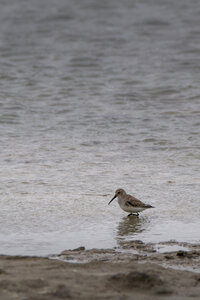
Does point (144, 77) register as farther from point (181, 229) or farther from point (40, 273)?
point (40, 273)

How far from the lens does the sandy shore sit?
5285 mm

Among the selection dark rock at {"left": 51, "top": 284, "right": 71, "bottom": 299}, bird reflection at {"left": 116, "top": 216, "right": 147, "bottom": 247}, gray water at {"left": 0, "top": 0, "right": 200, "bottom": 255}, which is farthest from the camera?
gray water at {"left": 0, "top": 0, "right": 200, "bottom": 255}

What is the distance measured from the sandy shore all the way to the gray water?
53 cm

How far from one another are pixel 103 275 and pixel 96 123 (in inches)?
327

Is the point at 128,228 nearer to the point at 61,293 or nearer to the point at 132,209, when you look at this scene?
the point at 132,209

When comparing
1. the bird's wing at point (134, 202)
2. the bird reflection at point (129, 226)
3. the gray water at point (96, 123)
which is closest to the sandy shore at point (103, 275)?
the gray water at point (96, 123)

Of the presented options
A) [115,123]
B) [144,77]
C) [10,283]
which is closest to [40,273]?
[10,283]

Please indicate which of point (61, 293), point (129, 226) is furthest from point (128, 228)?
point (61, 293)

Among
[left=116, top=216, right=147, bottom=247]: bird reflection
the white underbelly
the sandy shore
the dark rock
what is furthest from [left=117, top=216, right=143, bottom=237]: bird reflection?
the dark rock

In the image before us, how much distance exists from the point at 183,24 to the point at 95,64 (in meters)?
6.50

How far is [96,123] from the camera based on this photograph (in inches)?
547

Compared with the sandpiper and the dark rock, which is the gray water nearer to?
the sandpiper

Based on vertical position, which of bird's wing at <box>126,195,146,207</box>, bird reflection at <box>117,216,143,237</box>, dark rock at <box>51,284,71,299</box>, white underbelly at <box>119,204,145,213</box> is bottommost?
bird reflection at <box>117,216,143,237</box>

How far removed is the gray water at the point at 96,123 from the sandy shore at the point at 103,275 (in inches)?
20.8
